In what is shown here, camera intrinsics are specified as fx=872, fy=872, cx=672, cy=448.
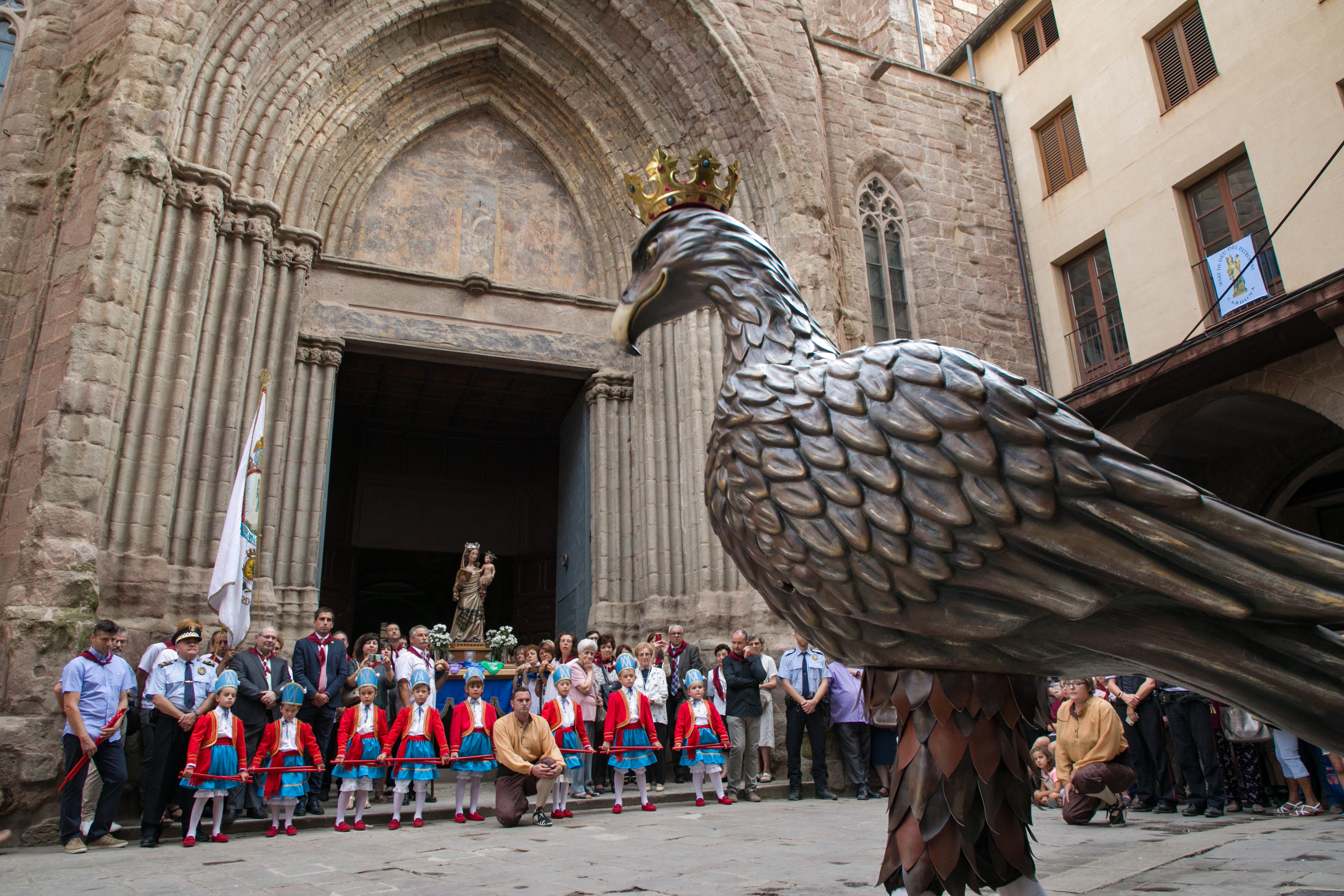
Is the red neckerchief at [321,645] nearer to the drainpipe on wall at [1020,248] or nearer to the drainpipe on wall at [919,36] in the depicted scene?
the drainpipe on wall at [1020,248]

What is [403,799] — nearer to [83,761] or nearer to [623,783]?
[623,783]

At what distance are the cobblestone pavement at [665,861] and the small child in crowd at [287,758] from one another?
23cm

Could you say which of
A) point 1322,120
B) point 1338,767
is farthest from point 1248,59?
point 1338,767

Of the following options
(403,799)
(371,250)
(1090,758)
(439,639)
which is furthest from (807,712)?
(371,250)

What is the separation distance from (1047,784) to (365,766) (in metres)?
5.52

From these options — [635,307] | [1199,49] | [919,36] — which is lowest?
[635,307]

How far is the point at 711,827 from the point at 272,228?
302 inches

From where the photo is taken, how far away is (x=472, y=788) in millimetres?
6887

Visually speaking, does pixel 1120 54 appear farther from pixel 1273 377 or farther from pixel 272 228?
pixel 272 228

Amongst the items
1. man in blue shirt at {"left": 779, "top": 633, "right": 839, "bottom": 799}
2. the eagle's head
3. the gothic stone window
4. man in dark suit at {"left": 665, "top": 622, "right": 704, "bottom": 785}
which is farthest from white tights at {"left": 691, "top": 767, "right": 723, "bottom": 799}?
the gothic stone window

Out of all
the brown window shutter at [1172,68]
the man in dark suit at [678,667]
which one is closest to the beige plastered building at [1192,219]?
the brown window shutter at [1172,68]

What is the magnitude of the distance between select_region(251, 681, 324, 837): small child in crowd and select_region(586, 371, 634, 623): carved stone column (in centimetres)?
448

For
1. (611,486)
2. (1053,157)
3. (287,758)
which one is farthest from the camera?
(1053,157)

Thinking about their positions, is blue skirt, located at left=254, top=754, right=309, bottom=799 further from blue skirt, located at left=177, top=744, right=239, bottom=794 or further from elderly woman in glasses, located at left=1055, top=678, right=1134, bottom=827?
elderly woman in glasses, located at left=1055, top=678, right=1134, bottom=827
